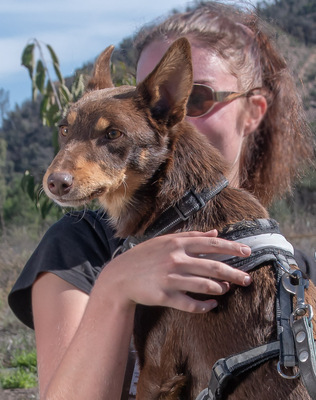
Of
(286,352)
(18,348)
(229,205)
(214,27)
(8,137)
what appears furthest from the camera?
(8,137)

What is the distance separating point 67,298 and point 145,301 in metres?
0.48

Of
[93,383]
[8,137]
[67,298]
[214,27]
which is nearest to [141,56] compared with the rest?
[214,27]

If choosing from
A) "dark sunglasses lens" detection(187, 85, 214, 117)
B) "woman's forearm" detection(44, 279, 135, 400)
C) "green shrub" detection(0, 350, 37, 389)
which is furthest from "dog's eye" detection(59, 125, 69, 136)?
"green shrub" detection(0, 350, 37, 389)

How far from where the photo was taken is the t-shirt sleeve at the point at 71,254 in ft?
8.01

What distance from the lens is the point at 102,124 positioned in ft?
7.91

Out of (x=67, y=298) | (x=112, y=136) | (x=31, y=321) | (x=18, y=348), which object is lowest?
(x=18, y=348)

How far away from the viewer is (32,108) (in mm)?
47844

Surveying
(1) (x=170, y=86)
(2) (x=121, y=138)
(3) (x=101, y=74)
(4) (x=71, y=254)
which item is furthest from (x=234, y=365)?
(3) (x=101, y=74)

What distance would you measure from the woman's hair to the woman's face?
2.7 inches

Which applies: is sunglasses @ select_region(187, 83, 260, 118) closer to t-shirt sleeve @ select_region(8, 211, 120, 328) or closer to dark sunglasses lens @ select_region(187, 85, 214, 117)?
dark sunglasses lens @ select_region(187, 85, 214, 117)

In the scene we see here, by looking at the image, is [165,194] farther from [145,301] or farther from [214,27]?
[214,27]

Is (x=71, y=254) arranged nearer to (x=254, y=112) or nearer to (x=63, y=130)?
(x=63, y=130)

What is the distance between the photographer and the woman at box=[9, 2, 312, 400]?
77.6 inches

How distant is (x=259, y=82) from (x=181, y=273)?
169 cm
